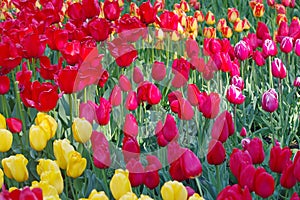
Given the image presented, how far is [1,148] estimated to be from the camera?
2.16 metres

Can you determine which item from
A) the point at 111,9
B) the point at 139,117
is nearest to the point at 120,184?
the point at 139,117

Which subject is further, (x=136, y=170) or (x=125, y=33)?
(x=125, y=33)

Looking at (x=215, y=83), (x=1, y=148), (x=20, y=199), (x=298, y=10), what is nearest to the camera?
(x=20, y=199)

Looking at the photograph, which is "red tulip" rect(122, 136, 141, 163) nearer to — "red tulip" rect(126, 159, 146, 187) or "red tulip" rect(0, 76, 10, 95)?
"red tulip" rect(126, 159, 146, 187)

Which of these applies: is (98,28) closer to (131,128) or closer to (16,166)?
(131,128)

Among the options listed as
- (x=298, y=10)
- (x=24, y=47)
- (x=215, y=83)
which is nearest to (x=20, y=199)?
(x=24, y=47)

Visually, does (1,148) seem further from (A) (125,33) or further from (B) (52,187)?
(A) (125,33)

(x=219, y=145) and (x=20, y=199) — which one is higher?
(x=20, y=199)

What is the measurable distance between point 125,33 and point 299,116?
2.94 feet

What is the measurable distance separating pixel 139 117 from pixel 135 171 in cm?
103

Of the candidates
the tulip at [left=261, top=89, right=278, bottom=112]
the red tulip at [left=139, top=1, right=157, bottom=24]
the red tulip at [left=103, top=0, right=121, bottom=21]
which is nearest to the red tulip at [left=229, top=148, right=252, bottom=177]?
the tulip at [left=261, top=89, right=278, bottom=112]

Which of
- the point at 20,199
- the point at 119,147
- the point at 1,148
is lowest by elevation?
the point at 119,147

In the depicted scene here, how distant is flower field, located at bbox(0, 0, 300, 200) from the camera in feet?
6.18

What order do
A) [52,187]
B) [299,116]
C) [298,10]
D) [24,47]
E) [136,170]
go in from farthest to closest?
1. [298,10]
2. [299,116]
3. [24,47]
4. [136,170]
5. [52,187]
